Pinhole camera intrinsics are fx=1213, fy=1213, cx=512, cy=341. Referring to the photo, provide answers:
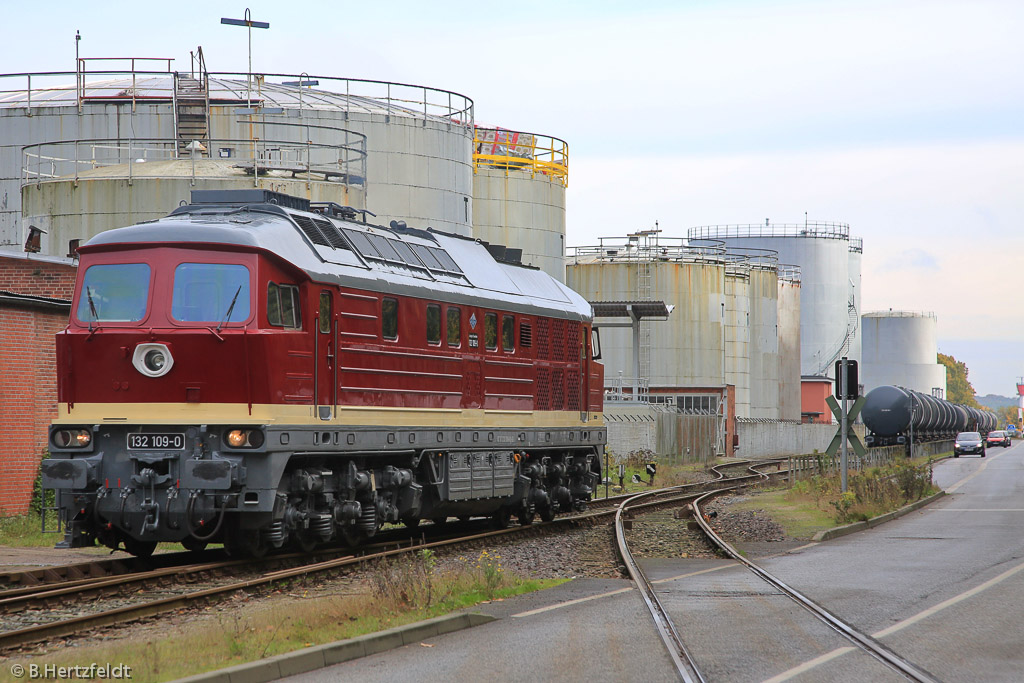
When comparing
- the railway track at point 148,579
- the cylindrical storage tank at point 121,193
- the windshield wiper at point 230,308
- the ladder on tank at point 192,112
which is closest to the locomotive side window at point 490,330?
the railway track at point 148,579

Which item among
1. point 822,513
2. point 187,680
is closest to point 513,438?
point 822,513

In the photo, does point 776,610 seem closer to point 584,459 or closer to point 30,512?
point 584,459

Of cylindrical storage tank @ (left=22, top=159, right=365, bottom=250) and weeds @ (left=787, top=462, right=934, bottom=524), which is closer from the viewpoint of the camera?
weeds @ (left=787, top=462, right=934, bottom=524)

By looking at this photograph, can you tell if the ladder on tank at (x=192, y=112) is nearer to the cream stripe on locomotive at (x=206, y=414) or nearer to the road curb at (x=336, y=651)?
the cream stripe on locomotive at (x=206, y=414)

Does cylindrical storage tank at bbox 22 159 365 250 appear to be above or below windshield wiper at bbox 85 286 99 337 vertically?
above

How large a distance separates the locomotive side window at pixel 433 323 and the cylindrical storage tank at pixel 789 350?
6471cm

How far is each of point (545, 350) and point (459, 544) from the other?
473 centimetres

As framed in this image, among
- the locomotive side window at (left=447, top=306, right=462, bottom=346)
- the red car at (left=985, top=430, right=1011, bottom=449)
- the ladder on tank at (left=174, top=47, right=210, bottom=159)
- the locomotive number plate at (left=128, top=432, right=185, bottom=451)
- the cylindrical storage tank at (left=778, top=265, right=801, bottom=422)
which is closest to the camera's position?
the locomotive number plate at (left=128, top=432, right=185, bottom=451)

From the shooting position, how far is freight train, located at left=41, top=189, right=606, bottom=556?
15.0m

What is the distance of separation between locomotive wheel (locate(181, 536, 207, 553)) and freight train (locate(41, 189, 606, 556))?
6 centimetres

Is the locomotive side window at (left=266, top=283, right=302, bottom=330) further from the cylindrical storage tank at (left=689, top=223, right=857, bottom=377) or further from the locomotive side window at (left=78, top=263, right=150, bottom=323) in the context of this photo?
the cylindrical storage tank at (left=689, top=223, right=857, bottom=377)

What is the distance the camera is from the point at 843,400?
25.6 metres

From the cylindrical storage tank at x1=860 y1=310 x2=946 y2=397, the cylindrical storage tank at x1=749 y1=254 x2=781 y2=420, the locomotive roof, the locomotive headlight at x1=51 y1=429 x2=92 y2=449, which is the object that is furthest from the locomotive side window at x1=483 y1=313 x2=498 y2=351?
the cylindrical storage tank at x1=860 y1=310 x2=946 y2=397

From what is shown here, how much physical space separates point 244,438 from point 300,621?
404 cm
